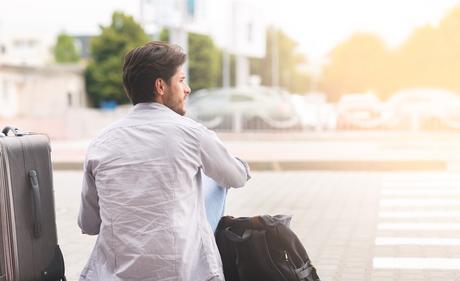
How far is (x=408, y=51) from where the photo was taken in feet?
275

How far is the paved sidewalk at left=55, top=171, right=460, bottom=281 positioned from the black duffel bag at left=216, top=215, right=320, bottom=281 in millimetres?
2249

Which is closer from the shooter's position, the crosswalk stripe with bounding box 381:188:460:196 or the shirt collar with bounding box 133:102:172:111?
the shirt collar with bounding box 133:102:172:111

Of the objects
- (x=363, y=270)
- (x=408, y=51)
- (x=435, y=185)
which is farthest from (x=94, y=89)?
(x=363, y=270)

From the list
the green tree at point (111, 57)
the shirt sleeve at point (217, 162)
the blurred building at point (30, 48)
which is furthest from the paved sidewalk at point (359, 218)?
the blurred building at point (30, 48)

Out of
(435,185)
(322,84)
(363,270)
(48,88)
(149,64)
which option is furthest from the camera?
(322,84)

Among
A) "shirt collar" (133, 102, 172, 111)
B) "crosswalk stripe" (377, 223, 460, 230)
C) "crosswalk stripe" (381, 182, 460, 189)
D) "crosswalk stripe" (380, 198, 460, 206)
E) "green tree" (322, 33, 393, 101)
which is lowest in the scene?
"green tree" (322, 33, 393, 101)

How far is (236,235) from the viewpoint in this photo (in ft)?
13.1

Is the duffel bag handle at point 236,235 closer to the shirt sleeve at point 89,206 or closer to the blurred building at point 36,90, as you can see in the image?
the shirt sleeve at point 89,206

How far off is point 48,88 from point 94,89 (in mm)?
7056

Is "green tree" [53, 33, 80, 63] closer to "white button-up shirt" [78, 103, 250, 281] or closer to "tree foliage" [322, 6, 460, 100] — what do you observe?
"tree foliage" [322, 6, 460, 100]

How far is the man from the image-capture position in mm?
3729

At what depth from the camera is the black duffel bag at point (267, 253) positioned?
12.8ft

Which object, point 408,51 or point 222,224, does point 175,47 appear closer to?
point 222,224

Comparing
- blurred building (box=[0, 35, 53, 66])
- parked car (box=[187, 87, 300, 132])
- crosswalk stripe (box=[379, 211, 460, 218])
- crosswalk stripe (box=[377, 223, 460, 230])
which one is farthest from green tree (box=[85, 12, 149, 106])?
crosswalk stripe (box=[377, 223, 460, 230])
